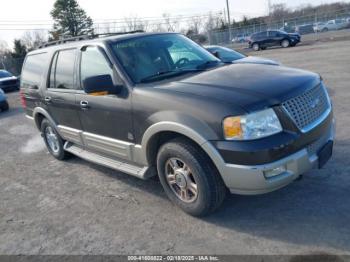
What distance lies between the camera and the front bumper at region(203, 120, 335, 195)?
10.7 ft

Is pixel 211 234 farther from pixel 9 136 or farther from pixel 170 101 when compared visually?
pixel 9 136

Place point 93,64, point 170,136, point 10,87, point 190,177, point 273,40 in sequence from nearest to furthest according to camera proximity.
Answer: point 190,177, point 170,136, point 93,64, point 10,87, point 273,40

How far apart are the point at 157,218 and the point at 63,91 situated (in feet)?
8.13

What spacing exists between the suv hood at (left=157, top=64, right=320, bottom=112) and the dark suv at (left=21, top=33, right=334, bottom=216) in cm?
1

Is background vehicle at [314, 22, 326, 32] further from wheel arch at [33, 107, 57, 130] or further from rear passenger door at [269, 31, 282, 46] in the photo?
wheel arch at [33, 107, 57, 130]

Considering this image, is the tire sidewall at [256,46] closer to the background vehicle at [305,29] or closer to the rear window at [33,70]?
the background vehicle at [305,29]

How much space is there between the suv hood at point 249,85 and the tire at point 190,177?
0.57m

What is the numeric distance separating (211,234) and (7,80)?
22.4 metres

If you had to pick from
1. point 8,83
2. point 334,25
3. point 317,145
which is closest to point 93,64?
point 317,145

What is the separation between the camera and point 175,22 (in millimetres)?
76938

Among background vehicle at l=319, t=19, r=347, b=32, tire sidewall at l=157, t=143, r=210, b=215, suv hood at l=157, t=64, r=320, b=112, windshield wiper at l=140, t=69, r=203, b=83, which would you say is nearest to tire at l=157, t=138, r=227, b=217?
tire sidewall at l=157, t=143, r=210, b=215

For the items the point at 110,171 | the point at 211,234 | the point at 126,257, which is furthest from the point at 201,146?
the point at 110,171

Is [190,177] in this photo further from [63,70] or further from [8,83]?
[8,83]

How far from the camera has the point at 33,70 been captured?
6387 mm
